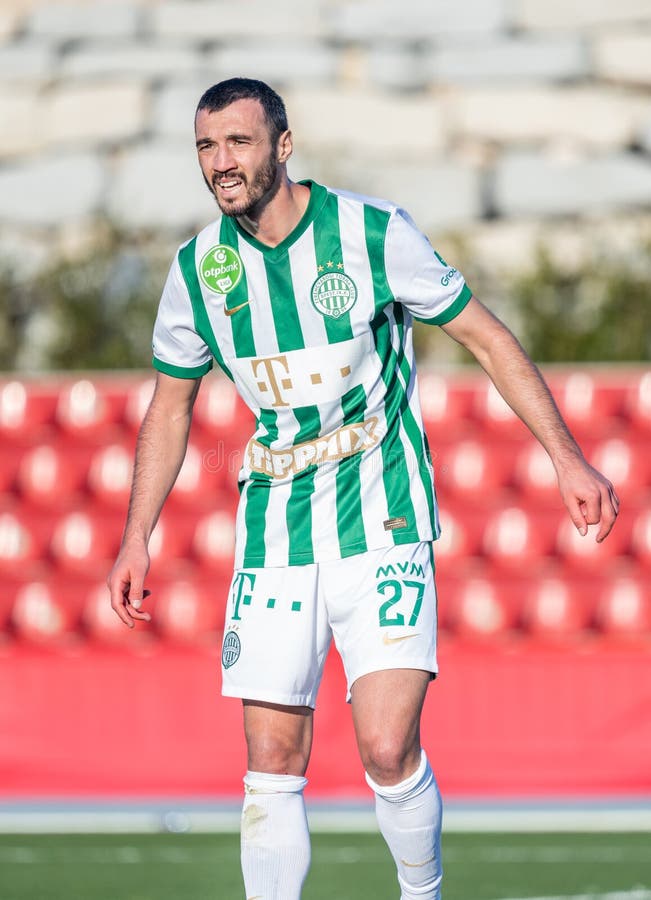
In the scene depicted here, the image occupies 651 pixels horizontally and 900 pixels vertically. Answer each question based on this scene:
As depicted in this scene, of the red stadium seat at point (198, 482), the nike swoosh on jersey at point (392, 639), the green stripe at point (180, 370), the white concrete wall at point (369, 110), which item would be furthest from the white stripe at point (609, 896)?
the white concrete wall at point (369, 110)

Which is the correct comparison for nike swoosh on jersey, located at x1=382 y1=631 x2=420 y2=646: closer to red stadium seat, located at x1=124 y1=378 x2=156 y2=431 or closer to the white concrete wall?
red stadium seat, located at x1=124 y1=378 x2=156 y2=431

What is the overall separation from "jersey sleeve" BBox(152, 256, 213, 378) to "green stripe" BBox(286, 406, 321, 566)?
28 centimetres

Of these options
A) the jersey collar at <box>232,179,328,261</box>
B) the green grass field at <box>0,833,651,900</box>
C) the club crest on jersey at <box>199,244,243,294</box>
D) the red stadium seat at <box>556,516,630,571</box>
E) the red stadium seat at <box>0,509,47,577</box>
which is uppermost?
the jersey collar at <box>232,179,328,261</box>

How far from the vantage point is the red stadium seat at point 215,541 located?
5668 millimetres

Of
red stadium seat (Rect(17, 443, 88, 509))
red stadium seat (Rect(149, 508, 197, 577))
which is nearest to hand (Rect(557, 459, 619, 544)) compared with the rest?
red stadium seat (Rect(149, 508, 197, 577))

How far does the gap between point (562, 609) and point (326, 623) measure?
3.04m

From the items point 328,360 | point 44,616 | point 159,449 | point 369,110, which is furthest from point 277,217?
point 369,110

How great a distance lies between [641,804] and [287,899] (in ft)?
7.58

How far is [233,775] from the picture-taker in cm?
472

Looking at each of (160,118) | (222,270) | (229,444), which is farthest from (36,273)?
(222,270)

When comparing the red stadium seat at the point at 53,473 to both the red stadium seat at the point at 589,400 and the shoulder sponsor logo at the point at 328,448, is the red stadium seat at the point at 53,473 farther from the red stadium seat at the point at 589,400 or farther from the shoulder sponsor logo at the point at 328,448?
the shoulder sponsor logo at the point at 328,448

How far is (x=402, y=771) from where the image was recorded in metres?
2.51

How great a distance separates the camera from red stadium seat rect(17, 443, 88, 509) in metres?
5.82

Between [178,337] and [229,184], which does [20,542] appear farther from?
[229,184]
